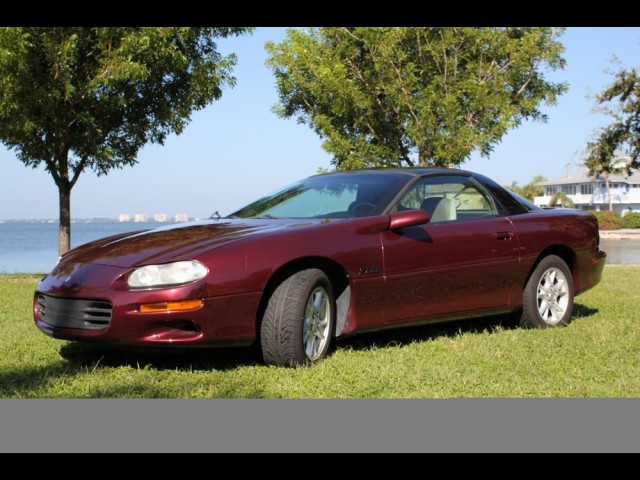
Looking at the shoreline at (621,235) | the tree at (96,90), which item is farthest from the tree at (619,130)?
the tree at (96,90)

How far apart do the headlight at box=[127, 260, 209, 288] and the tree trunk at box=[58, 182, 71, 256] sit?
11.2 metres

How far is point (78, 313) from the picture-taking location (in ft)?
16.8

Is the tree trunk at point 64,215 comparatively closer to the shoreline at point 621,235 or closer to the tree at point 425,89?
the tree at point 425,89

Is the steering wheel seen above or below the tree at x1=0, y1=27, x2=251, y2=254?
below

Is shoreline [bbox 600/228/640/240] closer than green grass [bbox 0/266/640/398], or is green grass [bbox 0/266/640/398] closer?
green grass [bbox 0/266/640/398]

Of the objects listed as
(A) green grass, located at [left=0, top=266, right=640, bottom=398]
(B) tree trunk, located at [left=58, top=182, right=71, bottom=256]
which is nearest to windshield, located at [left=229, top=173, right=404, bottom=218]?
(A) green grass, located at [left=0, top=266, right=640, bottom=398]

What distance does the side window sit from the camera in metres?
6.32

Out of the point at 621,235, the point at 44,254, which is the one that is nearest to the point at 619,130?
the point at 621,235

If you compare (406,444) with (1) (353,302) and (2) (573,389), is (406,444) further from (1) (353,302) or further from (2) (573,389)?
(1) (353,302)

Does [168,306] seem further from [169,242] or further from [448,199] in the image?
[448,199]

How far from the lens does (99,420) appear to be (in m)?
4.05

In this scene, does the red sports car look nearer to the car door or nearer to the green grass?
the car door
